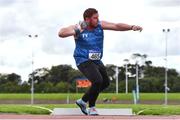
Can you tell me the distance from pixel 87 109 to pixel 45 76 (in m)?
134

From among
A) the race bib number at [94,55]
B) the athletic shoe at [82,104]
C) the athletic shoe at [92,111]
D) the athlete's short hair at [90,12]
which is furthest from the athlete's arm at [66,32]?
the athletic shoe at [92,111]

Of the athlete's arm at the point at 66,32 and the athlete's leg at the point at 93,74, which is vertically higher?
the athlete's arm at the point at 66,32

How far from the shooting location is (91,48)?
12164mm

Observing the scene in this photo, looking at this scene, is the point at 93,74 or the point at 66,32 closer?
the point at 66,32

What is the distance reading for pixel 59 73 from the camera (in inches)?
5586

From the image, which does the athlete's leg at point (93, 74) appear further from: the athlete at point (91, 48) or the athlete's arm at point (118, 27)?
the athlete's arm at point (118, 27)

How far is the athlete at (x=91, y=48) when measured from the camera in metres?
12.0

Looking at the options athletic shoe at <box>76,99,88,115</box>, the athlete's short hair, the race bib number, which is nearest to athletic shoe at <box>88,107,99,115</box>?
athletic shoe at <box>76,99,88,115</box>

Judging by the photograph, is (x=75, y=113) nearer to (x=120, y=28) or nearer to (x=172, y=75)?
(x=120, y=28)

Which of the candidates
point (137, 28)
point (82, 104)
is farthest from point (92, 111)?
point (137, 28)

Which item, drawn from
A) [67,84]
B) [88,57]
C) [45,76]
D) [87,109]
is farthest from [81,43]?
[45,76]

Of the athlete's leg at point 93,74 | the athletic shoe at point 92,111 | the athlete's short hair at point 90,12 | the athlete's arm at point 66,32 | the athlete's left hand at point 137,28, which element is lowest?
the athletic shoe at point 92,111

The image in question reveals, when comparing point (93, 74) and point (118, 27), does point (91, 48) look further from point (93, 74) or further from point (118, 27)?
point (118, 27)

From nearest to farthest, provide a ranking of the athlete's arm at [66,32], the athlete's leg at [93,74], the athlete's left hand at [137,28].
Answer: the athlete's arm at [66,32] → the athlete's leg at [93,74] → the athlete's left hand at [137,28]
